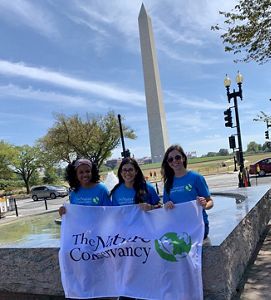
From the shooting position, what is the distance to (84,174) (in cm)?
490

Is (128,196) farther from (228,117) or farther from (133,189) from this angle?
(228,117)

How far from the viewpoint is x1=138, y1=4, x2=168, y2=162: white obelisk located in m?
53.4

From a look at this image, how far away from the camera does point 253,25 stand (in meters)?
10.8

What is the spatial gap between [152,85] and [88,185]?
51147 millimetres

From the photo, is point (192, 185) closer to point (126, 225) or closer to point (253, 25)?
point (126, 225)

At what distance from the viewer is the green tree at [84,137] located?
5250cm

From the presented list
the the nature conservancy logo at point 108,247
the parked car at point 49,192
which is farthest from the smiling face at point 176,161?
the parked car at point 49,192

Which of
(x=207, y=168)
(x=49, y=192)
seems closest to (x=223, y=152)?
(x=207, y=168)

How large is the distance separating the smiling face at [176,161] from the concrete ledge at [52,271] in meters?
0.89

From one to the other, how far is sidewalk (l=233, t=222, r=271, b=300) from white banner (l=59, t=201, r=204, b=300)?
995mm

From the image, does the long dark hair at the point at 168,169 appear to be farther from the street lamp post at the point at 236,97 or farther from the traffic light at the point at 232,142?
the traffic light at the point at 232,142

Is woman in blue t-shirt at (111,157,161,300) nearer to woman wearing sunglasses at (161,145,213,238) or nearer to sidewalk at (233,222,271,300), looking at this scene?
woman wearing sunglasses at (161,145,213,238)

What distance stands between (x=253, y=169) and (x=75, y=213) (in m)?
33.3

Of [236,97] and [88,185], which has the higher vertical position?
[236,97]
